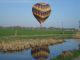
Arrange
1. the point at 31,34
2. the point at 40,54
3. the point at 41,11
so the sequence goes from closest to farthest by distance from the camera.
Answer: the point at 40,54, the point at 41,11, the point at 31,34

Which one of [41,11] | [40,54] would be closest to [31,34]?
[41,11]

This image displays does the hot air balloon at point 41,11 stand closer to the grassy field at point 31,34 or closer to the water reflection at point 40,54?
the grassy field at point 31,34

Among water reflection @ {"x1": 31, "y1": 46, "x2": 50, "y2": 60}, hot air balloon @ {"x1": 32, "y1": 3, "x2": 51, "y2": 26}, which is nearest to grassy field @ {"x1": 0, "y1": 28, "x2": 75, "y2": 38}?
hot air balloon @ {"x1": 32, "y1": 3, "x2": 51, "y2": 26}

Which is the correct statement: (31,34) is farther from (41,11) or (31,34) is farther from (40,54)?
(40,54)

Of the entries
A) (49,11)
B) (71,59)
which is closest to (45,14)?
(49,11)

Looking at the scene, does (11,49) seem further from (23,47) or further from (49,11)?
(49,11)

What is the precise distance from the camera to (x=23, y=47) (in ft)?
104

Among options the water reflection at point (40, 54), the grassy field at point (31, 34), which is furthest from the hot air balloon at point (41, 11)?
the water reflection at point (40, 54)

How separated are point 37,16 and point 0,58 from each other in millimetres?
22266

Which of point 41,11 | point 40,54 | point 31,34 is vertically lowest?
point 31,34

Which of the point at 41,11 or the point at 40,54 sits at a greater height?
the point at 41,11

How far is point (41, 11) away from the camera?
149ft

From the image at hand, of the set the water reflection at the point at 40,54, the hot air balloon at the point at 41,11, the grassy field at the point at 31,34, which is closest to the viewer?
the water reflection at the point at 40,54

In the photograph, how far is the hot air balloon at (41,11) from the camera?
147 ft
